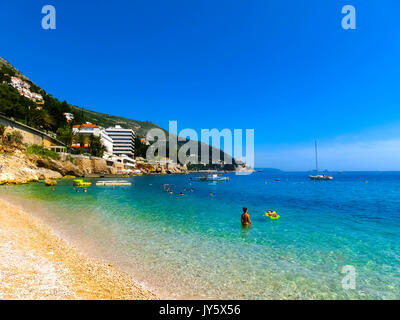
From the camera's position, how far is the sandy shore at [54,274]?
5.06m

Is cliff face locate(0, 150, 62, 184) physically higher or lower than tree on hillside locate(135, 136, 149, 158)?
lower

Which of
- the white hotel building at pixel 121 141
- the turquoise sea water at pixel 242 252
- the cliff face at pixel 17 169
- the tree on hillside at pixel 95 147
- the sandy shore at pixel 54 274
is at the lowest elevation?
the turquoise sea water at pixel 242 252

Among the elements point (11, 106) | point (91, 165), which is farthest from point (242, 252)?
point (11, 106)

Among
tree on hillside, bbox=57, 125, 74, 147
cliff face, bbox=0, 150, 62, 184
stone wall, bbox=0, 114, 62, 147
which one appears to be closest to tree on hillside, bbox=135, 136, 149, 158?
tree on hillside, bbox=57, 125, 74, 147

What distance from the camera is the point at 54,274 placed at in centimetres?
610

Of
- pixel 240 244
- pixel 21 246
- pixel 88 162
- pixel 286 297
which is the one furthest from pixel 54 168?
pixel 286 297

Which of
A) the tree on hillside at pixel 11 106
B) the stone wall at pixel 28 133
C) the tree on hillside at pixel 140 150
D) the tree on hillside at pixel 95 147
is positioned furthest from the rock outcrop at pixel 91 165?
the tree on hillside at pixel 140 150

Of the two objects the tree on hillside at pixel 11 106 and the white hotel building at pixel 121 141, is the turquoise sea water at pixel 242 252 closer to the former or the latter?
the tree on hillside at pixel 11 106

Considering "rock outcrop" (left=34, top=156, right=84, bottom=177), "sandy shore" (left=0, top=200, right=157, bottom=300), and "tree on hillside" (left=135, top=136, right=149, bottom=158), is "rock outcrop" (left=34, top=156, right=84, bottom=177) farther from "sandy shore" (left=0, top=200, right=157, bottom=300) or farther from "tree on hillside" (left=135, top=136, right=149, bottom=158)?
"tree on hillside" (left=135, top=136, right=149, bottom=158)

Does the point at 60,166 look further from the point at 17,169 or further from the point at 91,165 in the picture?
the point at 17,169

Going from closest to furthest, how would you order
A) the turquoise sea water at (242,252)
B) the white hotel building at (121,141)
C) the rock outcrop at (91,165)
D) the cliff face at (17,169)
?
the turquoise sea water at (242,252) < the cliff face at (17,169) < the rock outcrop at (91,165) < the white hotel building at (121,141)

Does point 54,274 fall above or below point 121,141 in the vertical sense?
below

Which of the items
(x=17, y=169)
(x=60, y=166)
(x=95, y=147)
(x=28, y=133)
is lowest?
(x=17, y=169)

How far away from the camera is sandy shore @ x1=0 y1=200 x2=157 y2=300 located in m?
5.06
